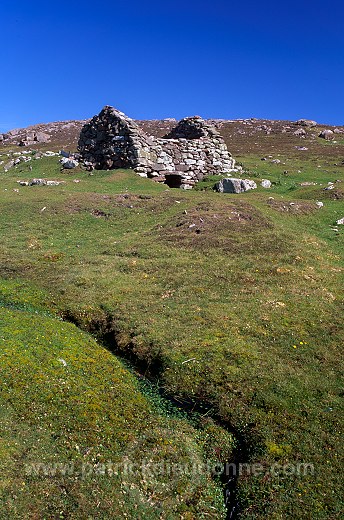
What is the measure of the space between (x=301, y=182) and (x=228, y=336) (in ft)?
99.2

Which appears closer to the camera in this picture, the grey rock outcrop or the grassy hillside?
the grassy hillside

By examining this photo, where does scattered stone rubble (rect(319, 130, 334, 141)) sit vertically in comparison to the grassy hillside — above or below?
above

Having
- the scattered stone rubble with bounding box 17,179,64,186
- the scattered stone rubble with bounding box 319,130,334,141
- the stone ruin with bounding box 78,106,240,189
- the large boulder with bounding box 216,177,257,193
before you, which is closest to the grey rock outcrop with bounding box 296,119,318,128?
the scattered stone rubble with bounding box 319,130,334,141

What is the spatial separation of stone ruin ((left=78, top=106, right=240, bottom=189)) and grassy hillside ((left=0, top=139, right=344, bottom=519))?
13.6 m

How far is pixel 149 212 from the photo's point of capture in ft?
92.7

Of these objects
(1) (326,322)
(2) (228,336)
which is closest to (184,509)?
(2) (228,336)

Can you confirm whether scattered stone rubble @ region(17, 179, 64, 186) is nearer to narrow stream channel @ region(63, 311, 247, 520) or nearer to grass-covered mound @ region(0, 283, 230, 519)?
narrow stream channel @ region(63, 311, 247, 520)

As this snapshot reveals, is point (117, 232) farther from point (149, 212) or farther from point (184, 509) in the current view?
point (184, 509)

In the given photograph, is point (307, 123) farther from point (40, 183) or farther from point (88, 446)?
point (88, 446)

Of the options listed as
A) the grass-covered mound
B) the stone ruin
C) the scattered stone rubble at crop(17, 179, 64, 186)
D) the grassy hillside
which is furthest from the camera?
the stone ruin

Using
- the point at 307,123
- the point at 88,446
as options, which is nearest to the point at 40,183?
the point at 88,446

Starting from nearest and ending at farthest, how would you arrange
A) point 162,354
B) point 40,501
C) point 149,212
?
point 40,501
point 162,354
point 149,212

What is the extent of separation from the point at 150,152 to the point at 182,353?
30253mm

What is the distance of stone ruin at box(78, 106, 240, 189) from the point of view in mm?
38750
